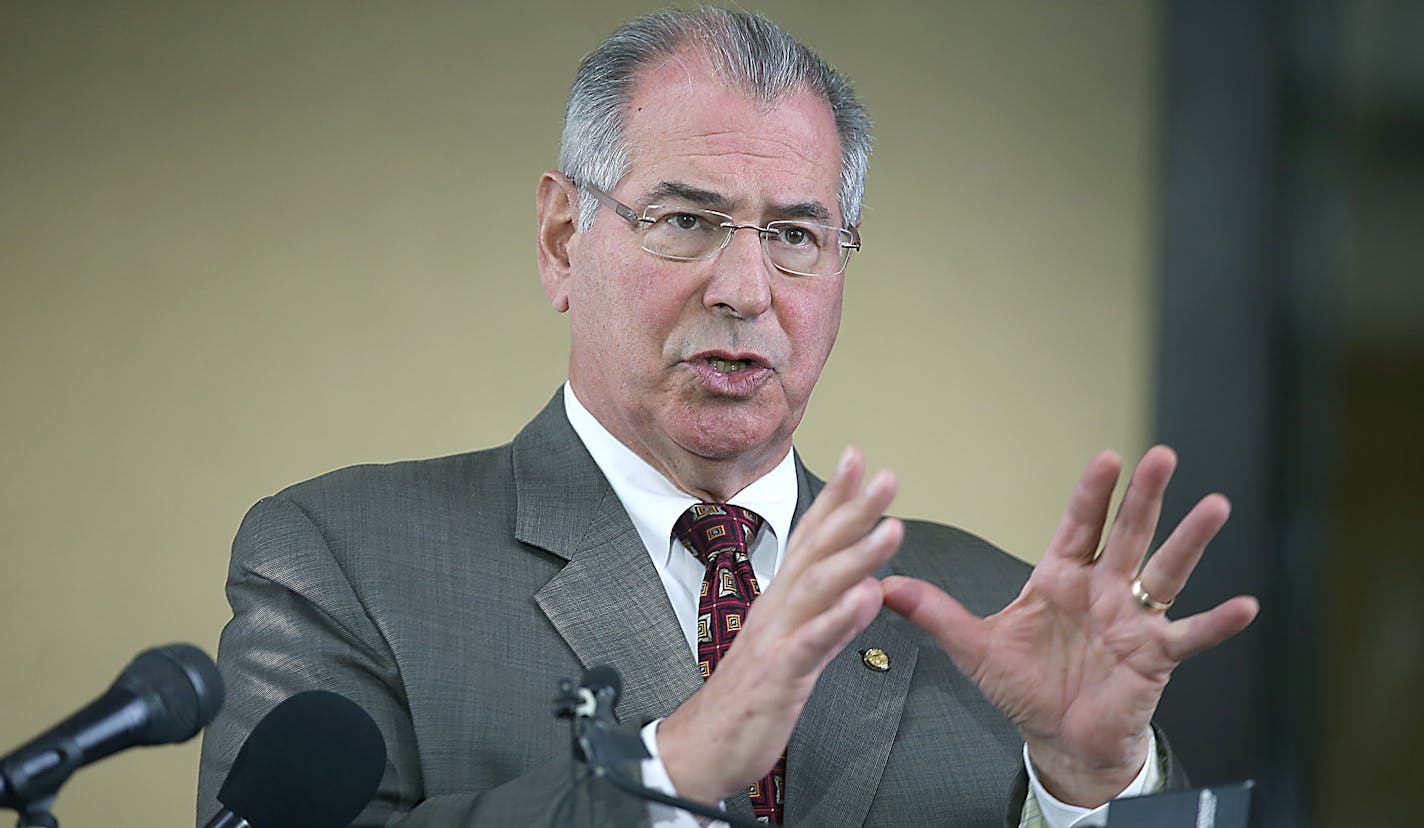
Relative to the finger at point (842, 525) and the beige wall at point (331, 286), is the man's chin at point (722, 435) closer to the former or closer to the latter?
the finger at point (842, 525)

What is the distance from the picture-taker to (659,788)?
1349mm

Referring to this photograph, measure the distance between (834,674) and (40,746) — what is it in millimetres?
1024

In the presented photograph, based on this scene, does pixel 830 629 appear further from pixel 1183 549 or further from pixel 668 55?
pixel 668 55

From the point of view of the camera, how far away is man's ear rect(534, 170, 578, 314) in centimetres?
209

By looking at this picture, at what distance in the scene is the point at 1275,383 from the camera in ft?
11.7

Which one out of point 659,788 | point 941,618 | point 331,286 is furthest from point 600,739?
point 331,286

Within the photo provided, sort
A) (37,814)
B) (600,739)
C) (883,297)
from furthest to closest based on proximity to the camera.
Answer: (883,297)
(600,739)
(37,814)

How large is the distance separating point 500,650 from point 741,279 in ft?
1.74

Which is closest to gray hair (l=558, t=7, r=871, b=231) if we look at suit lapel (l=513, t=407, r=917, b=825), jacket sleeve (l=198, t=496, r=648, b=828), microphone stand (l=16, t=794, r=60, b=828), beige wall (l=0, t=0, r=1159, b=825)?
suit lapel (l=513, t=407, r=917, b=825)

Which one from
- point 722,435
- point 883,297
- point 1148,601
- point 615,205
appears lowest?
point 1148,601

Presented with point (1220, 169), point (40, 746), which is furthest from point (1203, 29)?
point (40, 746)

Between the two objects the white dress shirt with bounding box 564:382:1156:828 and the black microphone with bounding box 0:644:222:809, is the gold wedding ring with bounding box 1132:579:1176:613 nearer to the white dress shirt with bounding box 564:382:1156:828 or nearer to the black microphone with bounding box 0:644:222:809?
the white dress shirt with bounding box 564:382:1156:828

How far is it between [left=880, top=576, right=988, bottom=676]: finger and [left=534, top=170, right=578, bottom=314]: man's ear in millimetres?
737

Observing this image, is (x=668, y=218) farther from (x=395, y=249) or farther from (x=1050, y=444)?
(x=1050, y=444)
